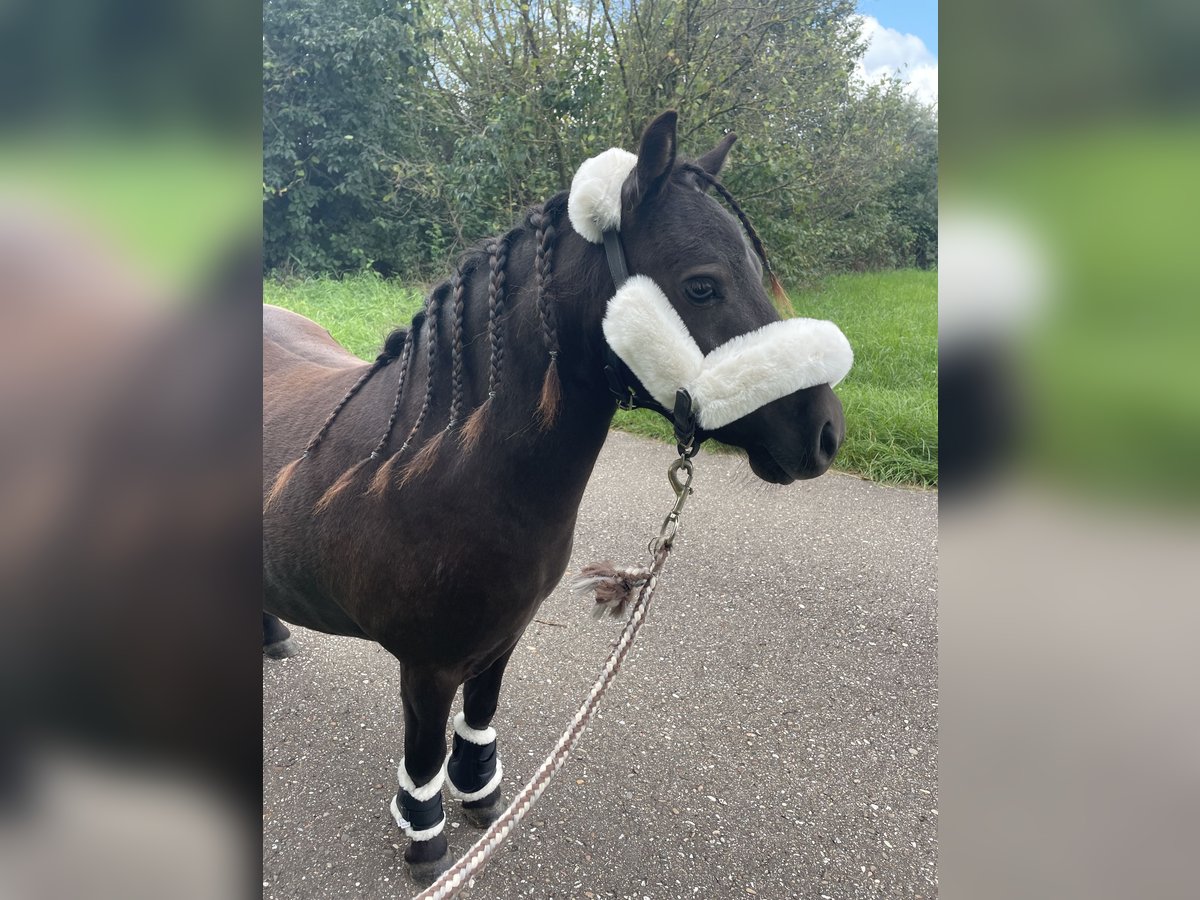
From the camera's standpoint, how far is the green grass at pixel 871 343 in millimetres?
4867

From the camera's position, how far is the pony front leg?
171 cm

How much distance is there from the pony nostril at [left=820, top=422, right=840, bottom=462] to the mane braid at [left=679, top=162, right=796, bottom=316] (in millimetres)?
410

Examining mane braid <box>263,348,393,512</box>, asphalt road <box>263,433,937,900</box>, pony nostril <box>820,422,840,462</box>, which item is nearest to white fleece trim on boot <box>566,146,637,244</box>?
pony nostril <box>820,422,840,462</box>

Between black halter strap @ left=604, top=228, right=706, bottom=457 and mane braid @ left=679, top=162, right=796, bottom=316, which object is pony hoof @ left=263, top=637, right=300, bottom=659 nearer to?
black halter strap @ left=604, top=228, right=706, bottom=457

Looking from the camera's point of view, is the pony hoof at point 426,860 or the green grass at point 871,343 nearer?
the pony hoof at point 426,860

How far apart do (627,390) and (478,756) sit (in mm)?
1373

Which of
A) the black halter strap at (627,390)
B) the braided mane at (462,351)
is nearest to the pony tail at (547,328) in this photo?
the braided mane at (462,351)

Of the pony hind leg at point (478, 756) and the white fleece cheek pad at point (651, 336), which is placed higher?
the white fleece cheek pad at point (651, 336)
